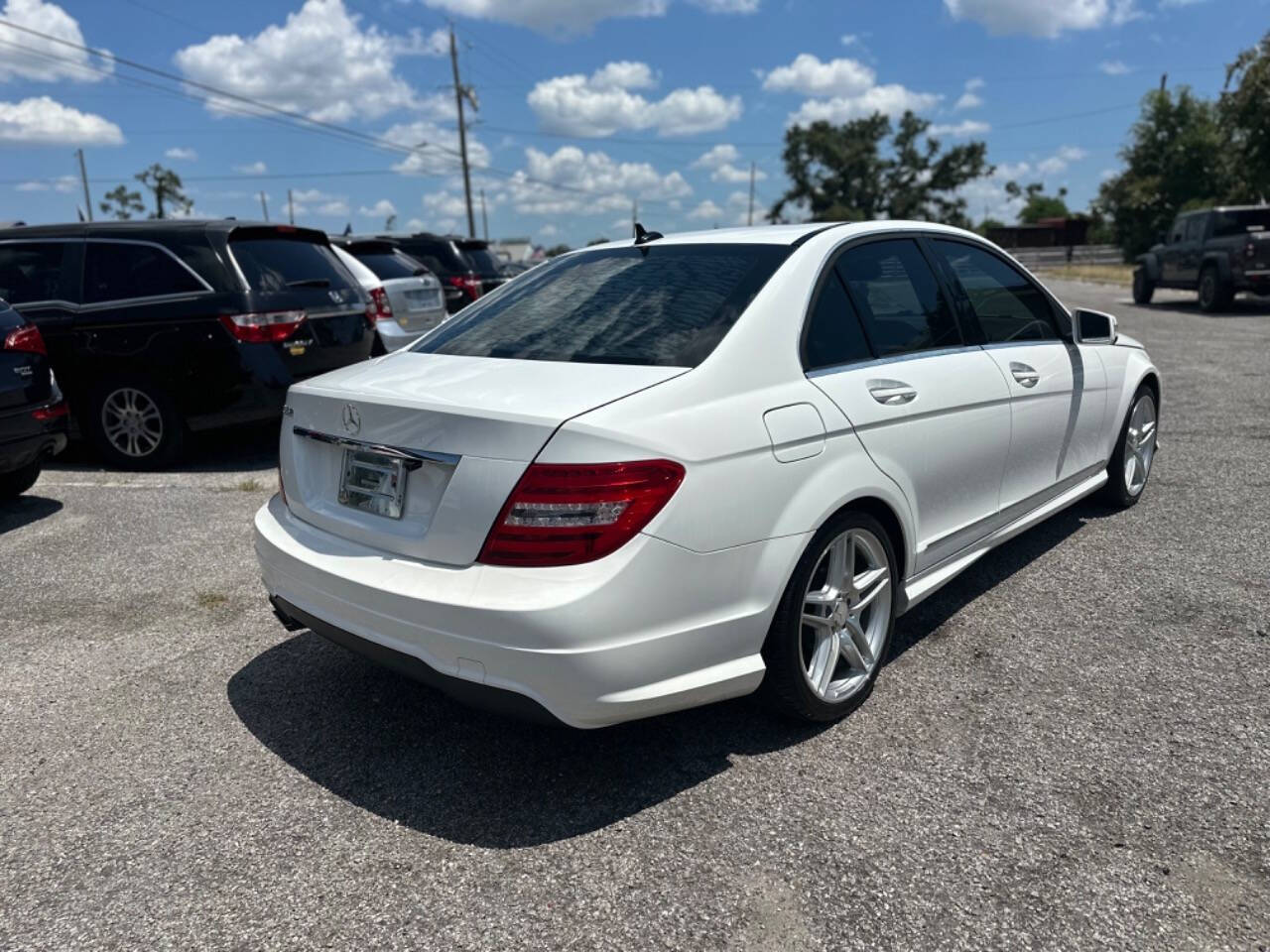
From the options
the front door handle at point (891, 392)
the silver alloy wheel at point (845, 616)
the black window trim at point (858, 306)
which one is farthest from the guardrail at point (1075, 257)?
the silver alloy wheel at point (845, 616)

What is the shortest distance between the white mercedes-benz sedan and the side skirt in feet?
0.06

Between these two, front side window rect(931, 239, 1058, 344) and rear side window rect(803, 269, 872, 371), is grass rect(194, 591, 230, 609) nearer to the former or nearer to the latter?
rear side window rect(803, 269, 872, 371)

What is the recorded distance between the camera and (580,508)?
2393mm

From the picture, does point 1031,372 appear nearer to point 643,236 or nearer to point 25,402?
point 643,236

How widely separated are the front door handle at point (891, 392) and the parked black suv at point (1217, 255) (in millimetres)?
16650

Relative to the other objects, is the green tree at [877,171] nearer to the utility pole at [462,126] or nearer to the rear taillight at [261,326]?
the utility pole at [462,126]

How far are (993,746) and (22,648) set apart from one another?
3759 millimetres

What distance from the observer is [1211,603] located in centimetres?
397

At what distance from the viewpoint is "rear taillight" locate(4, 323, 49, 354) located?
5.48 m

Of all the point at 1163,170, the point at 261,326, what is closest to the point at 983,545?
the point at 261,326

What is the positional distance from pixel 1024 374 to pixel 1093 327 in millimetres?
866

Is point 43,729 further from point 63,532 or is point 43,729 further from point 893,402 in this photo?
point 893,402

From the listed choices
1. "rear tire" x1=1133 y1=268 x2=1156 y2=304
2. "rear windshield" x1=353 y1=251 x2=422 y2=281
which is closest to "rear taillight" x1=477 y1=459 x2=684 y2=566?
"rear windshield" x1=353 y1=251 x2=422 y2=281

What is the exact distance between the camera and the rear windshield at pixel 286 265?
22.1 ft
